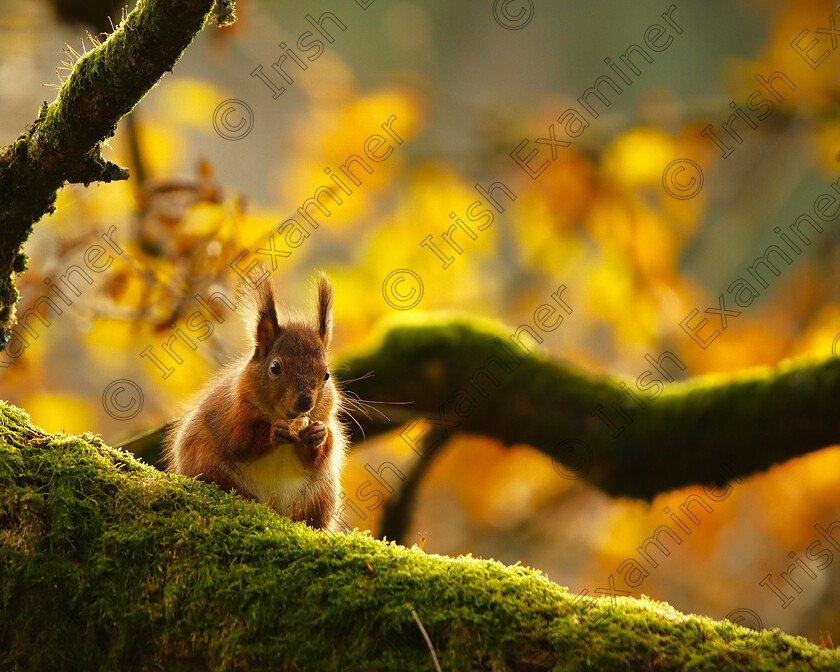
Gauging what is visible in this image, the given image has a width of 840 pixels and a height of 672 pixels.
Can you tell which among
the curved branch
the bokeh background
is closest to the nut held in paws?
the bokeh background

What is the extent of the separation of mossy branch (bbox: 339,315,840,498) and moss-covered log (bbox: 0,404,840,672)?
216cm

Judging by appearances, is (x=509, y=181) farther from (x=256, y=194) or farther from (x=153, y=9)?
(x=153, y=9)

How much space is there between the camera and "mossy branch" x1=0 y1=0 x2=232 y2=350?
2.43 m

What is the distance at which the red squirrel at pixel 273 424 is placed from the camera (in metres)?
3.57

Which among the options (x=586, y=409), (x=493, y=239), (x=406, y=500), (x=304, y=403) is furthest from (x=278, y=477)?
(x=493, y=239)

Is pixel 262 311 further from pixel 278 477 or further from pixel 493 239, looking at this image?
pixel 493 239

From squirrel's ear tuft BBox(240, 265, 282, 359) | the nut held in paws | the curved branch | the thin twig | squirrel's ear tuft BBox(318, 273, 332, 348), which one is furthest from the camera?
the curved branch

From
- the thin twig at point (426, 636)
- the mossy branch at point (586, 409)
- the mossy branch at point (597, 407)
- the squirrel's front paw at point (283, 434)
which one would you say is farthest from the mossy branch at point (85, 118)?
the mossy branch at point (597, 407)

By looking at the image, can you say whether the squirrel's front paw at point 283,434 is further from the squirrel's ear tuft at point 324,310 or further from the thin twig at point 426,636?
the thin twig at point 426,636

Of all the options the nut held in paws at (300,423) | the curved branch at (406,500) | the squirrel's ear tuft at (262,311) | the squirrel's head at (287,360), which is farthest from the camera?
the curved branch at (406,500)

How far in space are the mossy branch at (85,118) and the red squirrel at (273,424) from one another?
3.58ft

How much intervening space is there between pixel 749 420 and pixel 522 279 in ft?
16.1

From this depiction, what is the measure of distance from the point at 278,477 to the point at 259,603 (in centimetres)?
157

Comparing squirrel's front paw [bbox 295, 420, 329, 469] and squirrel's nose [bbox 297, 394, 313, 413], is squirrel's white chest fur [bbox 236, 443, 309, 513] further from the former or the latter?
squirrel's nose [bbox 297, 394, 313, 413]
